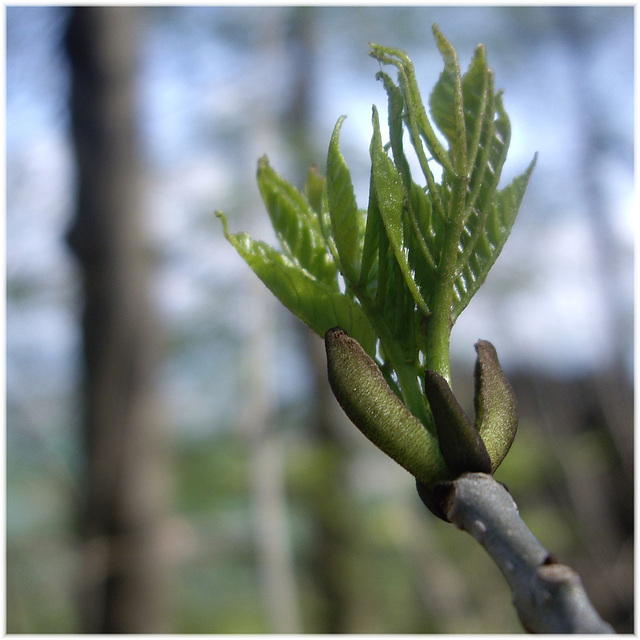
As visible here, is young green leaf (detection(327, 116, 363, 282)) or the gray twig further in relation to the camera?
young green leaf (detection(327, 116, 363, 282))

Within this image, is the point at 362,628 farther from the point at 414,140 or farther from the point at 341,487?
the point at 414,140

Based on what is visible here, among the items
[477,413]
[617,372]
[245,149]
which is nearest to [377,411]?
[477,413]

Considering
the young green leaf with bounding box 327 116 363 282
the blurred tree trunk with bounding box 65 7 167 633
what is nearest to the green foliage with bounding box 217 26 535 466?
the young green leaf with bounding box 327 116 363 282

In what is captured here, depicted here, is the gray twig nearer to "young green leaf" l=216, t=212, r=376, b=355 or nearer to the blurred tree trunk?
"young green leaf" l=216, t=212, r=376, b=355

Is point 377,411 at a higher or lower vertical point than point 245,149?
lower

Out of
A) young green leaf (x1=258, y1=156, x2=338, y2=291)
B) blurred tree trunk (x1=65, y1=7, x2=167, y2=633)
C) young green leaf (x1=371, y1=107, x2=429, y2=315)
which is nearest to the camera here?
young green leaf (x1=371, y1=107, x2=429, y2=315)

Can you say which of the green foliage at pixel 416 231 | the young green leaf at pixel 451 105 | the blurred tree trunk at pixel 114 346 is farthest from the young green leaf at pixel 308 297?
the blurred tree trunk at pixel 114 346

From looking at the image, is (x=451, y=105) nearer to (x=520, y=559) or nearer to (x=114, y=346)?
(x=520, y=559)
